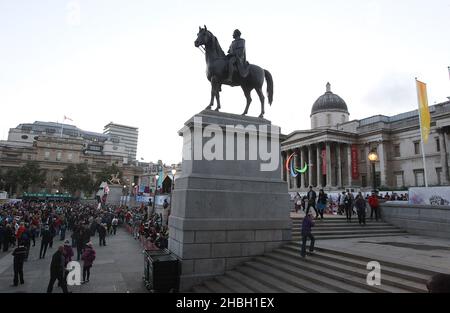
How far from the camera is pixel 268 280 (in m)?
8.34

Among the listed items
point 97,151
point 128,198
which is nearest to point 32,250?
point 128,198

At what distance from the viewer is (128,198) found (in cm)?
5472

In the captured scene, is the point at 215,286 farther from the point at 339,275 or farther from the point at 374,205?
the point at 374,205

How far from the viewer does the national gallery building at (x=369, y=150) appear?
49938 mm

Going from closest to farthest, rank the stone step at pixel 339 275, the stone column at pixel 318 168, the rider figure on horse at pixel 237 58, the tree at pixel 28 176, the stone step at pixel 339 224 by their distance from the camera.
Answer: the stone step at pixel 339 275, the rider figure on horse at pixel 237 58, the stone step at pixel 339 224, the stone column at pixel 318 168, the tree at pixel 28 176

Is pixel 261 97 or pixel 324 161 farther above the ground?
pixel 324 161

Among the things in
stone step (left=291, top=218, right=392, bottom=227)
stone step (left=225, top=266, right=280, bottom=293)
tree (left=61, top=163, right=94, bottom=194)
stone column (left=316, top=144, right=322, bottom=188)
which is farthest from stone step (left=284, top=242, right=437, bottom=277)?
tree (left=61, top=163, right=94, bottom=194)

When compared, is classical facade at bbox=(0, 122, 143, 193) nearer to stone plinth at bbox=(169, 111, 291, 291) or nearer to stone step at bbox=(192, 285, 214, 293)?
stone plinth at bbox=(169, 111, 291, 291)

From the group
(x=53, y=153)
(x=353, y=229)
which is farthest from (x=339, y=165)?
(x=53, y=153)

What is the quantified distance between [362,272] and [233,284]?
3.68 m

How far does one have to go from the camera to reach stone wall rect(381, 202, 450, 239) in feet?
46.3

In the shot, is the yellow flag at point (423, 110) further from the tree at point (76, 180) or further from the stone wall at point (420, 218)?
the tree at point (76, 180)

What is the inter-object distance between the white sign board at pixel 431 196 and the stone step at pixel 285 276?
11544 mm

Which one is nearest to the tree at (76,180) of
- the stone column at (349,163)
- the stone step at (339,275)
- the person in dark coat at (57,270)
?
the stone column at (349,163)
